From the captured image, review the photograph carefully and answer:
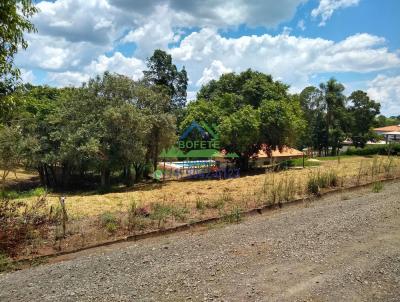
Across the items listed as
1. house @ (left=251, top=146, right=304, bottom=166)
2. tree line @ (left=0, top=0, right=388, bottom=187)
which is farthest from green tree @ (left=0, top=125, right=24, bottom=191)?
house @ (left=251, top=146, right=304, bottom=166)

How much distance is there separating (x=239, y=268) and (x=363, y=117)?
51160 mm

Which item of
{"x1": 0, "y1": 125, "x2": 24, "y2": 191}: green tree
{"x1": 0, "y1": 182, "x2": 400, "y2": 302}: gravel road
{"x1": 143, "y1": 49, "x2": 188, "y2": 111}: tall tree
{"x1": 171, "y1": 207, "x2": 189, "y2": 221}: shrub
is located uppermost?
{"x1": 143, "y1": 49, "x2": 188, "y2": 111}: tall tree

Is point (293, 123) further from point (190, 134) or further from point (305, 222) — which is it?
point (305, 222)

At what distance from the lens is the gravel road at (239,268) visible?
502 cm

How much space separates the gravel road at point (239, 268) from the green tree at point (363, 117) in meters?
46.9

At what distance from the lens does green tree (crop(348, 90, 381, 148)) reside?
51.3 m

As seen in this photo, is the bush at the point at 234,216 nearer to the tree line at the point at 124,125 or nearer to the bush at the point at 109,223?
the bush at the point at 109,223

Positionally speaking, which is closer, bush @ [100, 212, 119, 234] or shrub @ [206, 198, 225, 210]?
bush @ [100, 212, 119, 234]

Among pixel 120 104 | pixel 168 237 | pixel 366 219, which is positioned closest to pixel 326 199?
pixel 366 219

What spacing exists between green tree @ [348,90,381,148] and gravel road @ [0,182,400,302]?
46914mm

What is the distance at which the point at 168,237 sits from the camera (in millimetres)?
7852

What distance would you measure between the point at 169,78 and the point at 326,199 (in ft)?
136

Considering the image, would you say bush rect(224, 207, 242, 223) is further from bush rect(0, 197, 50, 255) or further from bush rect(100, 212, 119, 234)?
bush rect(0, 197, 50, 255)

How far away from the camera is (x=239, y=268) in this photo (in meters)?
5.84
